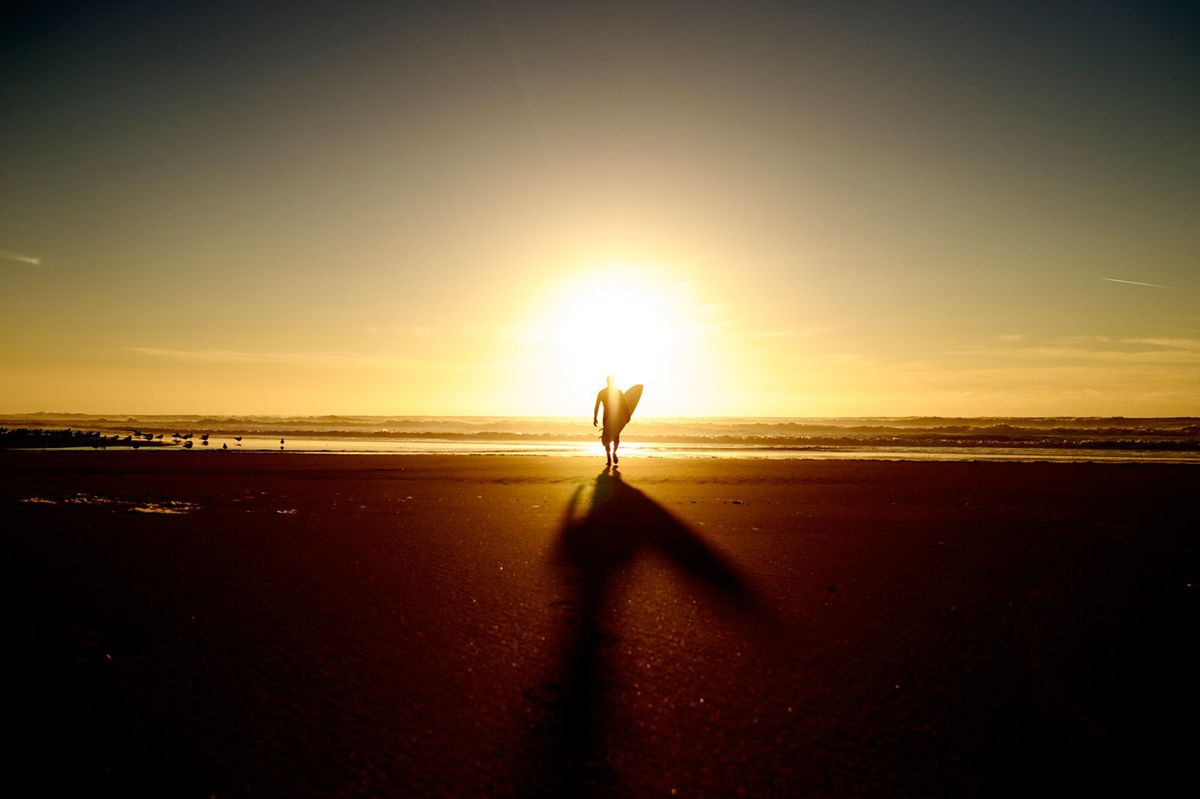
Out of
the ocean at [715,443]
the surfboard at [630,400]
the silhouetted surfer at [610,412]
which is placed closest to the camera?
the silhouetted surfer at [610,412]

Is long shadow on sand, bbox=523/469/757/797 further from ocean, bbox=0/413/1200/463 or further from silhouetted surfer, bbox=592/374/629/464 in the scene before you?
ocean, bbox=0/413/1200/463

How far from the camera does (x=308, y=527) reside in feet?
26.9

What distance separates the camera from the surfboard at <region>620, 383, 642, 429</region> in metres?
20.1

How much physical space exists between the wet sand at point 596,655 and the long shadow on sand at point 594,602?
0.07 ft

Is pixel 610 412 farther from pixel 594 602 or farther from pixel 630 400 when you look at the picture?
pixel 594 602

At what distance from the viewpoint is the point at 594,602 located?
500cm

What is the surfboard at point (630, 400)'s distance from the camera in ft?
66.0

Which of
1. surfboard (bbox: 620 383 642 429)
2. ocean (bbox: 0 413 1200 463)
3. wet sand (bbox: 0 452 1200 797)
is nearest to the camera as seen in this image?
wet sand (bbox: 0 452 1200 797)

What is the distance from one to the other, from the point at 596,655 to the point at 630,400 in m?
17.8

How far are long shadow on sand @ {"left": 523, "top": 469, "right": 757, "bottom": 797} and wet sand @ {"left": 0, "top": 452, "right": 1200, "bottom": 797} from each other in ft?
0.07

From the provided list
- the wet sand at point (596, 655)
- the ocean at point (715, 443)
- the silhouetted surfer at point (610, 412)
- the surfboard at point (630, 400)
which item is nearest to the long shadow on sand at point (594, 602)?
the wet sand at point (596, 655)

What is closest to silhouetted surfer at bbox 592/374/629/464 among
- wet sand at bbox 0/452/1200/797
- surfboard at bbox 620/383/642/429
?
surfboard at bbox 620/383/642/429

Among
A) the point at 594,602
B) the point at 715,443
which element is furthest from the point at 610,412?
the point at 715,443

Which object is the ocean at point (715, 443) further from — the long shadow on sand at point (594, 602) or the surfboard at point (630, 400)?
the long shadow on sand at point (594, 602)
